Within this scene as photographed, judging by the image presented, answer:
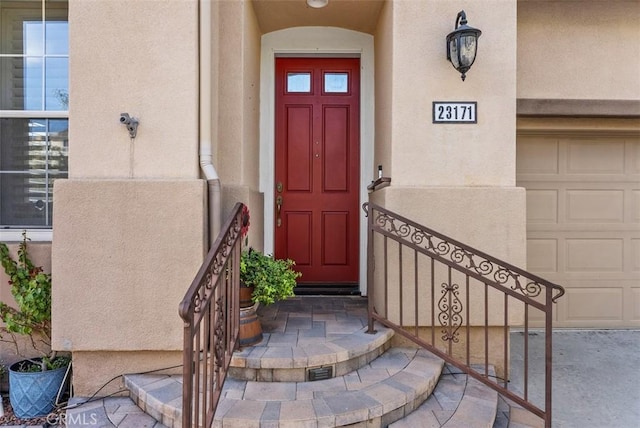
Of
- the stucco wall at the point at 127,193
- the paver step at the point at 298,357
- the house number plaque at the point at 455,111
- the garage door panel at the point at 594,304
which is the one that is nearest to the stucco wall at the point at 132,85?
the stucco wall at the point at 127,193

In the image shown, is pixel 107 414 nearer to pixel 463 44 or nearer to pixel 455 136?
pixel 455 136

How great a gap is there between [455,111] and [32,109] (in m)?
3.28

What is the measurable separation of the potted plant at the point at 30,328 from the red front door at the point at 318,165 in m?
2.05

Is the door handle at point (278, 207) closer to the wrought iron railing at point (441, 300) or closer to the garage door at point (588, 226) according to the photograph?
the wrought iron railing at point (441, 300)

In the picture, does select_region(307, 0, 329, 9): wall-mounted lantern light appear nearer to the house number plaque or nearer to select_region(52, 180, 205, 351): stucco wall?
the house number plaque

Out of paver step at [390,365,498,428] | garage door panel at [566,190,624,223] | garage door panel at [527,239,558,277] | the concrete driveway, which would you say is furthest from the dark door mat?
garage door panel at [566,190,624,223]

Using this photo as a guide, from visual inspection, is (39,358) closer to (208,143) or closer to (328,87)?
(208,143)

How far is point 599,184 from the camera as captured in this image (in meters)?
4.00

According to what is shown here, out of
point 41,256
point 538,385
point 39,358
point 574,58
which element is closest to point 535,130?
point 574,58

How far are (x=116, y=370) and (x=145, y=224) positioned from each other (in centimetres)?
101

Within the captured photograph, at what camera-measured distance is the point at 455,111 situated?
3.04 m

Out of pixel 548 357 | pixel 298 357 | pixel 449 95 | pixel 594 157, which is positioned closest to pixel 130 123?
pixel 298 357

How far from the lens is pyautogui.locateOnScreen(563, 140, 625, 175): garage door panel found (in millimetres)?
3977

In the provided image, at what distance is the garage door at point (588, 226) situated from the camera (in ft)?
13.1
